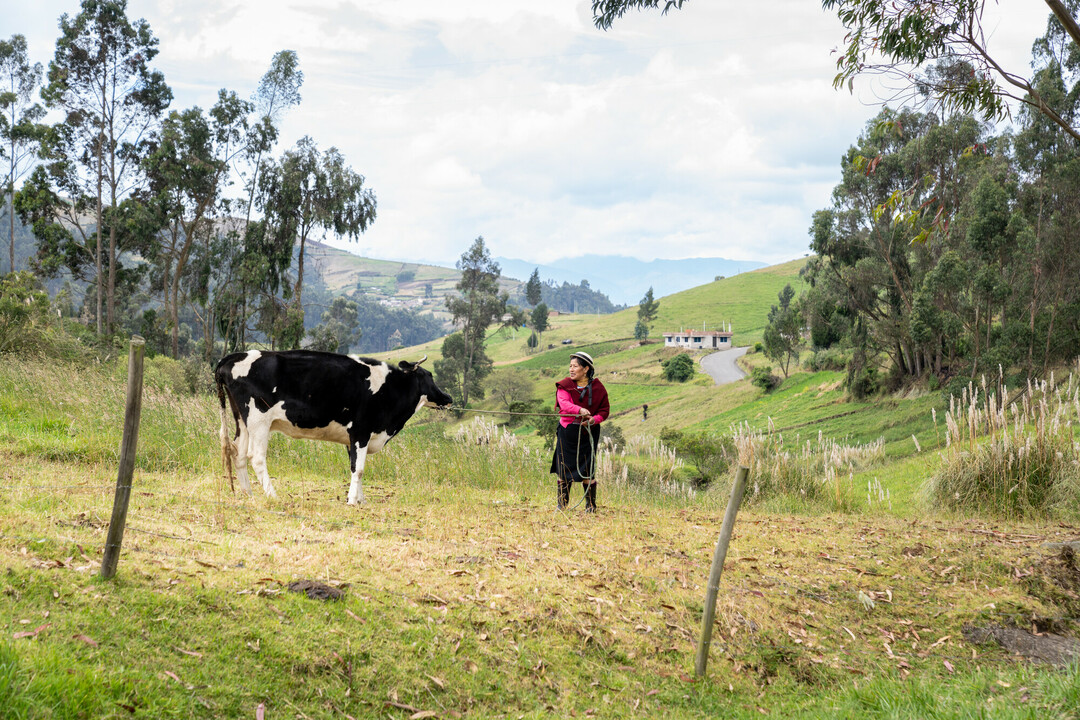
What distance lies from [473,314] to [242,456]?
174 feet

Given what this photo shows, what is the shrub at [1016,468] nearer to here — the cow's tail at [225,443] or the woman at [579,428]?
the woman at [579,428]

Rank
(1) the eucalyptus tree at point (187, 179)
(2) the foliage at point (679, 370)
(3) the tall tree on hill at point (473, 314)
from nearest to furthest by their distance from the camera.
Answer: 1. (1) the eucalyptus tree at point (187, 179)
2. (3) the tall tree on hill at point (473, 314)
3. (2) the foliage at point (679, 370)

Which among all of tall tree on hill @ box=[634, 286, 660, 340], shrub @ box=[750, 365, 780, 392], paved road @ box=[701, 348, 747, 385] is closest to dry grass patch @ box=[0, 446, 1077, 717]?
shrub @ box=[750, 365, 780, 392]

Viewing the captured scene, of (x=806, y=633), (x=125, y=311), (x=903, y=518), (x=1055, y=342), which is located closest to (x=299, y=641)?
(x=806, y=633)

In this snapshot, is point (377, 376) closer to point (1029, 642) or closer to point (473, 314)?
point (1029, 642)

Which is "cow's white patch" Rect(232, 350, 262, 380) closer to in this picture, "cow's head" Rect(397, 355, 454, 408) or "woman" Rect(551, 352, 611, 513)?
"cow's head" Rect(397, 355, 454, 408)

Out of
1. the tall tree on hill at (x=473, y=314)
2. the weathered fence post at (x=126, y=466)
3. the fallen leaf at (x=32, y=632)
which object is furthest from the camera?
the tall tree on hill at (x=473, y=314)

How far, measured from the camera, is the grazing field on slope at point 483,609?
396cm

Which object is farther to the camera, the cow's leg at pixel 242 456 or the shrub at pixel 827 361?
the shrub at pixel 827 361

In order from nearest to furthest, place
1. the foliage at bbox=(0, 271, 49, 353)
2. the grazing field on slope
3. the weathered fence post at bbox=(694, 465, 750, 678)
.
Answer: the grazing field on slope < the weathered fence post at bbox=(694, 465, 750, 678) < the foliage at bbox=(0, 271, 49, 353)

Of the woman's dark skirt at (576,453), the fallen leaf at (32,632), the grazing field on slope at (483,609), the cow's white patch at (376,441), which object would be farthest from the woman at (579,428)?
the fallen leaf at (32,632)

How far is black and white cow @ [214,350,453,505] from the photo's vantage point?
8.70 metres

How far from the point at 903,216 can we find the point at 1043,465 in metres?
4.16

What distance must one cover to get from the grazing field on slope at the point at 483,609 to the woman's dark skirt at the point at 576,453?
0.55 meters
